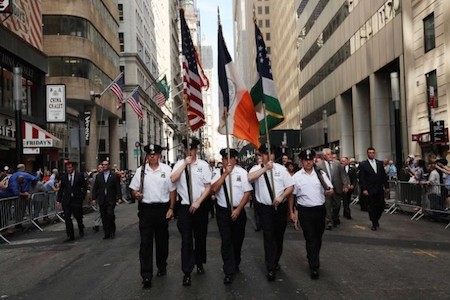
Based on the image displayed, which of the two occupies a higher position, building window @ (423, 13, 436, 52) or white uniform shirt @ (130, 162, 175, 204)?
building window @ (423, 13, 436, 52)

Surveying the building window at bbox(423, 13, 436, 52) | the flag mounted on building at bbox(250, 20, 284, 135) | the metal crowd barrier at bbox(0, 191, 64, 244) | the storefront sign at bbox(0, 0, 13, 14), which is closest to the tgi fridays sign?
the storefront sign at bbox(0, 0, 13, 14)

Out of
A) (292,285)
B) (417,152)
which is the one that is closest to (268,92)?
(292,285)

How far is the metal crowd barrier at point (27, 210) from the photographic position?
13266 millimetres

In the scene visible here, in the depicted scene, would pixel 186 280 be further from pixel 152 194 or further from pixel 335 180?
pixel 335 180

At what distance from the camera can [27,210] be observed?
1488cm

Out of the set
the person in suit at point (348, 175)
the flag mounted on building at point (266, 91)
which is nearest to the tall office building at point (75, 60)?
the person in suit at point (348, 175)

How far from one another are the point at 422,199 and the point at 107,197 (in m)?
8.73

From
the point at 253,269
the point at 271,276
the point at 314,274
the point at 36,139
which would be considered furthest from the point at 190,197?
the point at 36,139

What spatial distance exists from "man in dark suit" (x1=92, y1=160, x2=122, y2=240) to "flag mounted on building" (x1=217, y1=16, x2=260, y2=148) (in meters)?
5.09

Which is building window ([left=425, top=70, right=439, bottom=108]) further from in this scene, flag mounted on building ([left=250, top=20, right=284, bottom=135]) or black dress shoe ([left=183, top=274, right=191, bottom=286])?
black dress shoe ([left=183, top=274, right=191, bottom=286])

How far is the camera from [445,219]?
1371 cm

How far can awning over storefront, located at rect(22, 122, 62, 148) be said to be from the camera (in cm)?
2181

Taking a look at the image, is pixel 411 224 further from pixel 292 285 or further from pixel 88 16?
pixel 88 16

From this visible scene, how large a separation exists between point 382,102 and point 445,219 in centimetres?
2081
